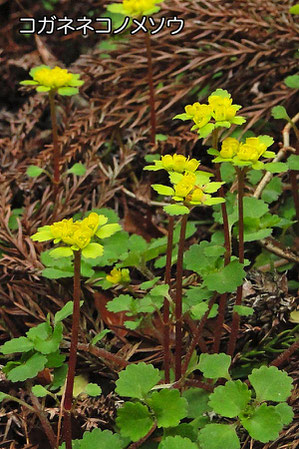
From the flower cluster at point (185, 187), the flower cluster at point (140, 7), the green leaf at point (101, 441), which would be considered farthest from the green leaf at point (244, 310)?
the flower cluster at point (140, 7)

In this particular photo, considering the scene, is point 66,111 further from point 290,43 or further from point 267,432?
point 267,432

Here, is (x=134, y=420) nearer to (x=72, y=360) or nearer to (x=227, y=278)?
(x=72, y=360)

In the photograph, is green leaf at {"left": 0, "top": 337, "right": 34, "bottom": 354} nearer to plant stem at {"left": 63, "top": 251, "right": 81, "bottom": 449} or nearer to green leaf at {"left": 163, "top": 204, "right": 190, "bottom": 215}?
plant stem at {"left": 63, "top": 251, "right": 81, "bottom": 449}

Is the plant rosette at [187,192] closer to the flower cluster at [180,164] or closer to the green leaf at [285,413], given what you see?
the flower cluster at [180,164]

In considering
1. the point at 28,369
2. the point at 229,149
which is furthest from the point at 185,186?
the point at 28,369

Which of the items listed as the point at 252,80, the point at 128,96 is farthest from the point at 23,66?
the point at 252,80

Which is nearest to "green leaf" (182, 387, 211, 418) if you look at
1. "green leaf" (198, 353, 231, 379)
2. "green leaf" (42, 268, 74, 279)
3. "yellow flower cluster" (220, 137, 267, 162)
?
"green leaf" (198, 353, 231, 379)
